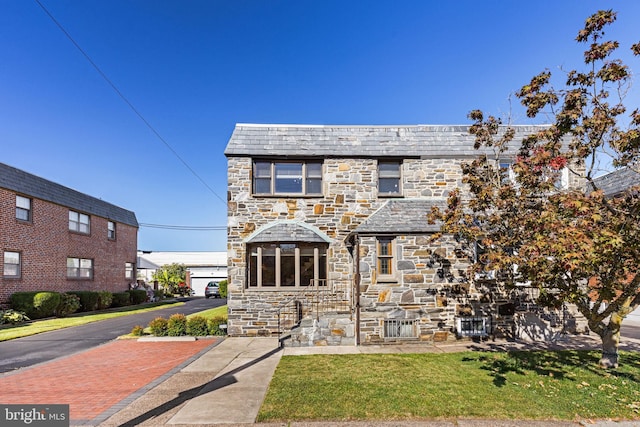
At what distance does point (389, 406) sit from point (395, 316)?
5140 millimetres

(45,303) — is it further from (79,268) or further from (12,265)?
(79,268)

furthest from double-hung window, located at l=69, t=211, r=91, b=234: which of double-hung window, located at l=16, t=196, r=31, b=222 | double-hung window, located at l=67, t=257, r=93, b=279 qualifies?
double-hung window, located at l=16, t=196, r=31, b=222

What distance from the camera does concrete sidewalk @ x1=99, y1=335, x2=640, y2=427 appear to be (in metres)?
5.56

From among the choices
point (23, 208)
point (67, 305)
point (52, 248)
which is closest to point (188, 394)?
point (67, 305)

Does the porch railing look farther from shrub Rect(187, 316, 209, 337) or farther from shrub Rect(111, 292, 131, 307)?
shrub Rect(111, 292, 131, 307)

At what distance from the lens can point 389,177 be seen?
533 inches

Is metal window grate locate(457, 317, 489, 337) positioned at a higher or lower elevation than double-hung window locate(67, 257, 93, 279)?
lower

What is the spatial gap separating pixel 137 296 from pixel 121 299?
2.25 metres

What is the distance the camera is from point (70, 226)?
2322 centimetres

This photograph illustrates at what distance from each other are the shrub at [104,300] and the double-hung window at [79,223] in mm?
4522

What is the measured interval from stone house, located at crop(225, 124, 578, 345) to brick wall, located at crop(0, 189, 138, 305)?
1392 cm

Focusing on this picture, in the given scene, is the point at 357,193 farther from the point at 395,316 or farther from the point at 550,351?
the point at 550,351

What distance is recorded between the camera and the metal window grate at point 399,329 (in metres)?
11.1

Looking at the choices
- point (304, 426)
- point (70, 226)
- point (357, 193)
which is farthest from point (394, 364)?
point (70, 226)
